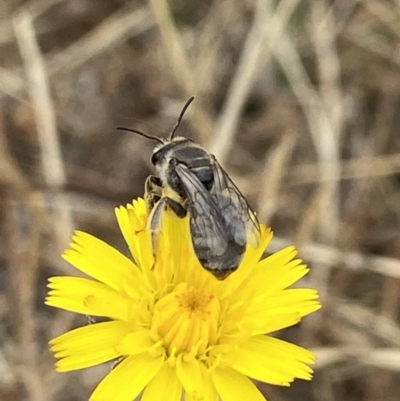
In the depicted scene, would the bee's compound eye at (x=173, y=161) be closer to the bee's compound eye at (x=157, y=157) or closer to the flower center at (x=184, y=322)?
the bee's compound eye at (x=157, y=157)

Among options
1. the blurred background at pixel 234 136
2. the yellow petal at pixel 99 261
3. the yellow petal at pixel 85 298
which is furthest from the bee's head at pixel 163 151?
the blurred background at pixel 234 136

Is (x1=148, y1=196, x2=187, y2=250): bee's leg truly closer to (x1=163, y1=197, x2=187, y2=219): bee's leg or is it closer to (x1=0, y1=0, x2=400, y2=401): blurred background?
(x1=163, y1=197, x2=187, y2=219): bee's leg

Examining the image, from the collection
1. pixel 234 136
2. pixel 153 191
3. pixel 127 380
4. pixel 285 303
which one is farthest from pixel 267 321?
pixel 234 136

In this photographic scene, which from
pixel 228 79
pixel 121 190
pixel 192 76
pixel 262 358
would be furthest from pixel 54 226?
pixel 262 358

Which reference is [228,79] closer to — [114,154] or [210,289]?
Result: [114,154]

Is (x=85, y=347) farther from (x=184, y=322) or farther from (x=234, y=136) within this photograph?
(x=234, y=136)

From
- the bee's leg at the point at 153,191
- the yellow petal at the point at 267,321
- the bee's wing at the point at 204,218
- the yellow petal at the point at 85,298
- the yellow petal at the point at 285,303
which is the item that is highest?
the bee's leg at the point at 153,191

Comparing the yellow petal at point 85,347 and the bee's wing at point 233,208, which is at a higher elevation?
the bee's wing at point 233,208
